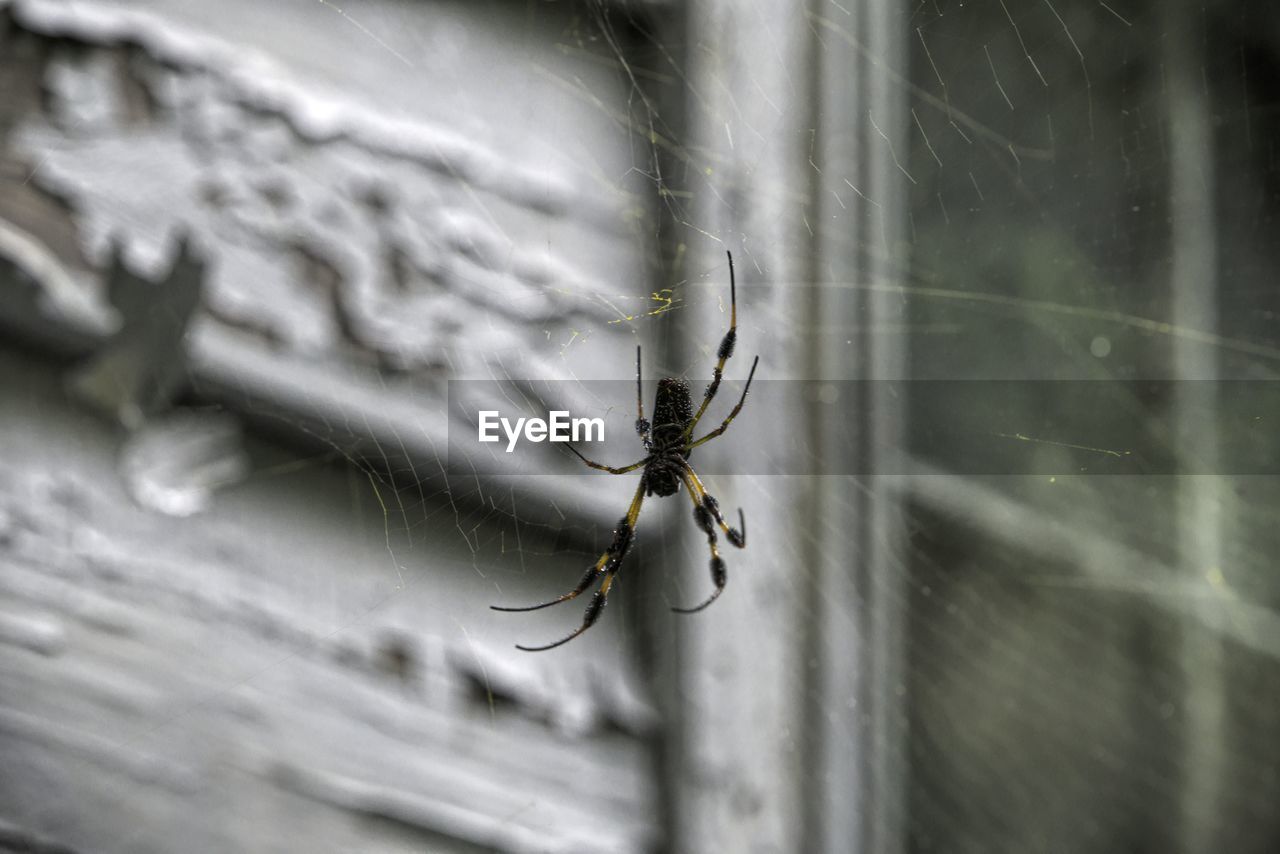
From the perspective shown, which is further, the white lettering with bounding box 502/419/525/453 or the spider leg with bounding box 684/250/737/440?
the white lettering with bounding box 502/419/525/453

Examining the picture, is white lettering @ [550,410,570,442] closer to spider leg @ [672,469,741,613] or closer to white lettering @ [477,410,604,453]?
white lettering @ [477,410,604,453]

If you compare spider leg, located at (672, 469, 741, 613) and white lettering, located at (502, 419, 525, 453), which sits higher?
white lettering, located at (502, 419, 525, 453)

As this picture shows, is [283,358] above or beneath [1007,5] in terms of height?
beneath

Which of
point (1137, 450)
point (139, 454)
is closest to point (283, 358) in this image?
point (139, 454)

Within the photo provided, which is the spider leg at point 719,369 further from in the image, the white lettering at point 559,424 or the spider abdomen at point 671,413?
the white lettering at point 559,424

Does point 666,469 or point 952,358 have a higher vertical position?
point 952,358

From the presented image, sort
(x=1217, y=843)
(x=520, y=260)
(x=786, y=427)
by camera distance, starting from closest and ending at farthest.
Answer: (x=520, y=260) < (x=786, y=427) < (x=1217, y=843)

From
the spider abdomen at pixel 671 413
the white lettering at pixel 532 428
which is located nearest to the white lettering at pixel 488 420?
the white lettering at pixel 532 428

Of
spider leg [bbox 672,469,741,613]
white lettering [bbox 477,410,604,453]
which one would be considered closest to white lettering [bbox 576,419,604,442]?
white lettering [bbox 477,410,604,453]

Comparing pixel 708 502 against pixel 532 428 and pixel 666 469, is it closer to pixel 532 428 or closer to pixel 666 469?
pixel 666 469

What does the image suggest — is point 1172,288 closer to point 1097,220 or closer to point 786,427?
point 1097,220

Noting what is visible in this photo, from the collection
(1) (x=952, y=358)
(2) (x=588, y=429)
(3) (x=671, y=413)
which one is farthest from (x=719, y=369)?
(1) (x=952, y=358)
